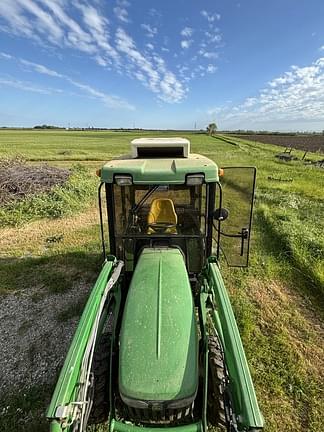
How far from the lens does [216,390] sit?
88.5 inches

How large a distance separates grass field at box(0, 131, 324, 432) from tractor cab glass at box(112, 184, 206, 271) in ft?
5.02

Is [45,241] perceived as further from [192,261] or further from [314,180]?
[314,180]

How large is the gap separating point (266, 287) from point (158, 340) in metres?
3.57

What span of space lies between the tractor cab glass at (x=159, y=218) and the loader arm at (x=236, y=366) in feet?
→ 2.58

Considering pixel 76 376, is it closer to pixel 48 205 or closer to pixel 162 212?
pixel 162 212

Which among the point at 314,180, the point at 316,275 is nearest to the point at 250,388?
the point at 316,275

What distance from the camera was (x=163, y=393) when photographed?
1952 millimetres

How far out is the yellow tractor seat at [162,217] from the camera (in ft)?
11.5

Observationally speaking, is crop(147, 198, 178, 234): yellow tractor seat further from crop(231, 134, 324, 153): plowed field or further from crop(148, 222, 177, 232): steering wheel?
crop(231, 134, 324, 153): plowed field

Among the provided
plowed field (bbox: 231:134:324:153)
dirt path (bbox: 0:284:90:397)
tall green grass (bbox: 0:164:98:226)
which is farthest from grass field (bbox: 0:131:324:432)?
plowed field (bbox: 231:134:324:153)

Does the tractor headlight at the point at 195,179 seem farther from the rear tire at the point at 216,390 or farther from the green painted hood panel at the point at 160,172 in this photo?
the rear tire at the point at 216,390

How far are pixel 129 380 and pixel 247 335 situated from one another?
2429mm

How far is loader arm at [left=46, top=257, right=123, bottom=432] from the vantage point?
5.92 feet

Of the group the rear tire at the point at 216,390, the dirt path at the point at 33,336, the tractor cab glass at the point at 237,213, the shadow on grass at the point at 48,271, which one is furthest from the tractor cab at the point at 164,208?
the shadow on grass at the point at 48,271
